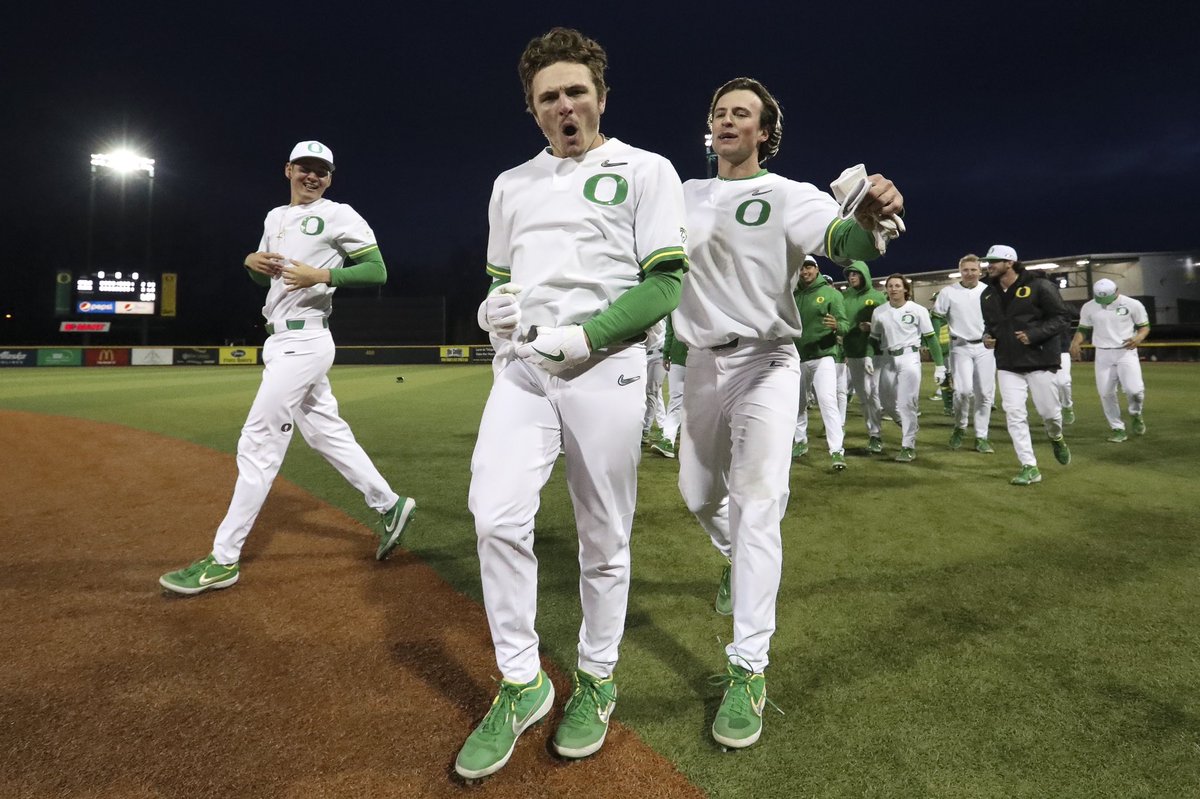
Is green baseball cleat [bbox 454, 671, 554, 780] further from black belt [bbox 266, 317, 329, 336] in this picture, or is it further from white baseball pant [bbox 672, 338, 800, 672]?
black belt [bbox 266, 317, 329, 336]

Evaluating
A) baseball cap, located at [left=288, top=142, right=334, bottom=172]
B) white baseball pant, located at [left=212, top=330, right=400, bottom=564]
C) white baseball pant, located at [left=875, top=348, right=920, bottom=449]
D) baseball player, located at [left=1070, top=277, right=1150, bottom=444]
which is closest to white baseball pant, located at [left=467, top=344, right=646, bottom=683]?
white baseball pant, located at [left=212, top=330, right=400, bottom=564]

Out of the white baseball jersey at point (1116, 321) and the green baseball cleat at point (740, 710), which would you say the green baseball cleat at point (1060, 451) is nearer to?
the white baseball jersey at point (1116, 321)

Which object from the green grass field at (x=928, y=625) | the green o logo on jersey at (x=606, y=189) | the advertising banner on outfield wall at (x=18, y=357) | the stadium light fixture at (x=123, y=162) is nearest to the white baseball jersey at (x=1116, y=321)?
the green grass field at (x=928, y=625)

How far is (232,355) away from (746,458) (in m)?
37.3

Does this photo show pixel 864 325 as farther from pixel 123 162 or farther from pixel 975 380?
pixel 123 162

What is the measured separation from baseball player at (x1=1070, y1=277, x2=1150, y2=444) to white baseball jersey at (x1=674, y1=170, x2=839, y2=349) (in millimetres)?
8747

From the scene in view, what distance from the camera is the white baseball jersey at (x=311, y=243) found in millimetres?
4000

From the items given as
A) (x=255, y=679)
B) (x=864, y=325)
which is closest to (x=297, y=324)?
(x=255, y=679)

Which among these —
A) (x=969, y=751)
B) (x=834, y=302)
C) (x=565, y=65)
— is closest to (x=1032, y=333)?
(x=834, y=302)

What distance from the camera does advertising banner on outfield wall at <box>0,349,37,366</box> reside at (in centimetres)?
3075

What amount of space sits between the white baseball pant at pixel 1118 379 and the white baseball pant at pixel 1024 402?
12.0 feet

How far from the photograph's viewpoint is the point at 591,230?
2.14m

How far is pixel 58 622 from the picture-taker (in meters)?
3.24

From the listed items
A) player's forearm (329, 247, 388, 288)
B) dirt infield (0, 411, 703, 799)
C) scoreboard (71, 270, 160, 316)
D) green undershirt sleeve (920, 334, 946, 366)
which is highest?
scoreboard (71, 270, 160, 316)
